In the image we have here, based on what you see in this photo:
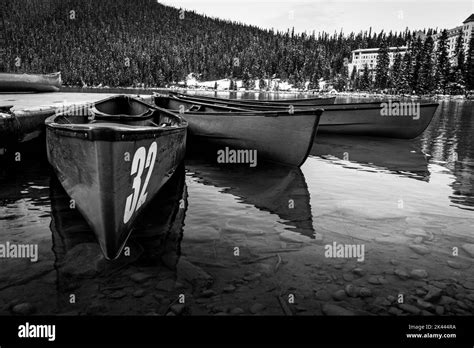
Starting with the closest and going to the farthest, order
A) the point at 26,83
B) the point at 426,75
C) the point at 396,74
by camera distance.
Result: the point at 26,83, the point at 426,75, the point at 396,74

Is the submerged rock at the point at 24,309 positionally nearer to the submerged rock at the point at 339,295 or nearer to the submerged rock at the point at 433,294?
the submerged rock at the point at 339,295

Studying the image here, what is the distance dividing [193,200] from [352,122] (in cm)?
1211

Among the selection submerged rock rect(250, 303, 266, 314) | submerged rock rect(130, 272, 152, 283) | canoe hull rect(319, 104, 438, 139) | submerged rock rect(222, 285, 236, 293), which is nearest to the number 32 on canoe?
submerged rock rect(130, 272, 152, 283)

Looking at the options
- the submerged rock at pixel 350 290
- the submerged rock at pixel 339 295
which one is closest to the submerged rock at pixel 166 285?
the submerged rock at pixel 339 295

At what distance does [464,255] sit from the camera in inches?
181

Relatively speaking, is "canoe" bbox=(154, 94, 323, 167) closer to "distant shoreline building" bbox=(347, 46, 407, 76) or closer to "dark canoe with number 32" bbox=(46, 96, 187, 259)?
"dark canoe with number 32" bbox=(46, 96, 187, 259)

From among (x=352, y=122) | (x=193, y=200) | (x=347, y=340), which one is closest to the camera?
(x=347, y=340)

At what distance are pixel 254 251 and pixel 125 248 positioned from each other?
1792 mm

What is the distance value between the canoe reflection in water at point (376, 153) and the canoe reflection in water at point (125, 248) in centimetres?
713

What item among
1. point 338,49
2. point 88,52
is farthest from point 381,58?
point 88,52

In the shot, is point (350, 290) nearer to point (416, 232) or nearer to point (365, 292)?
point (365, 292)

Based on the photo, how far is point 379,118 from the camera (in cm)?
1628

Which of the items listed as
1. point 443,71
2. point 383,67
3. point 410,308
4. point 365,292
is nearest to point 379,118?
point 365,292

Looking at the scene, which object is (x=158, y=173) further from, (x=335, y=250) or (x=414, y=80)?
(x=414, y=80)
